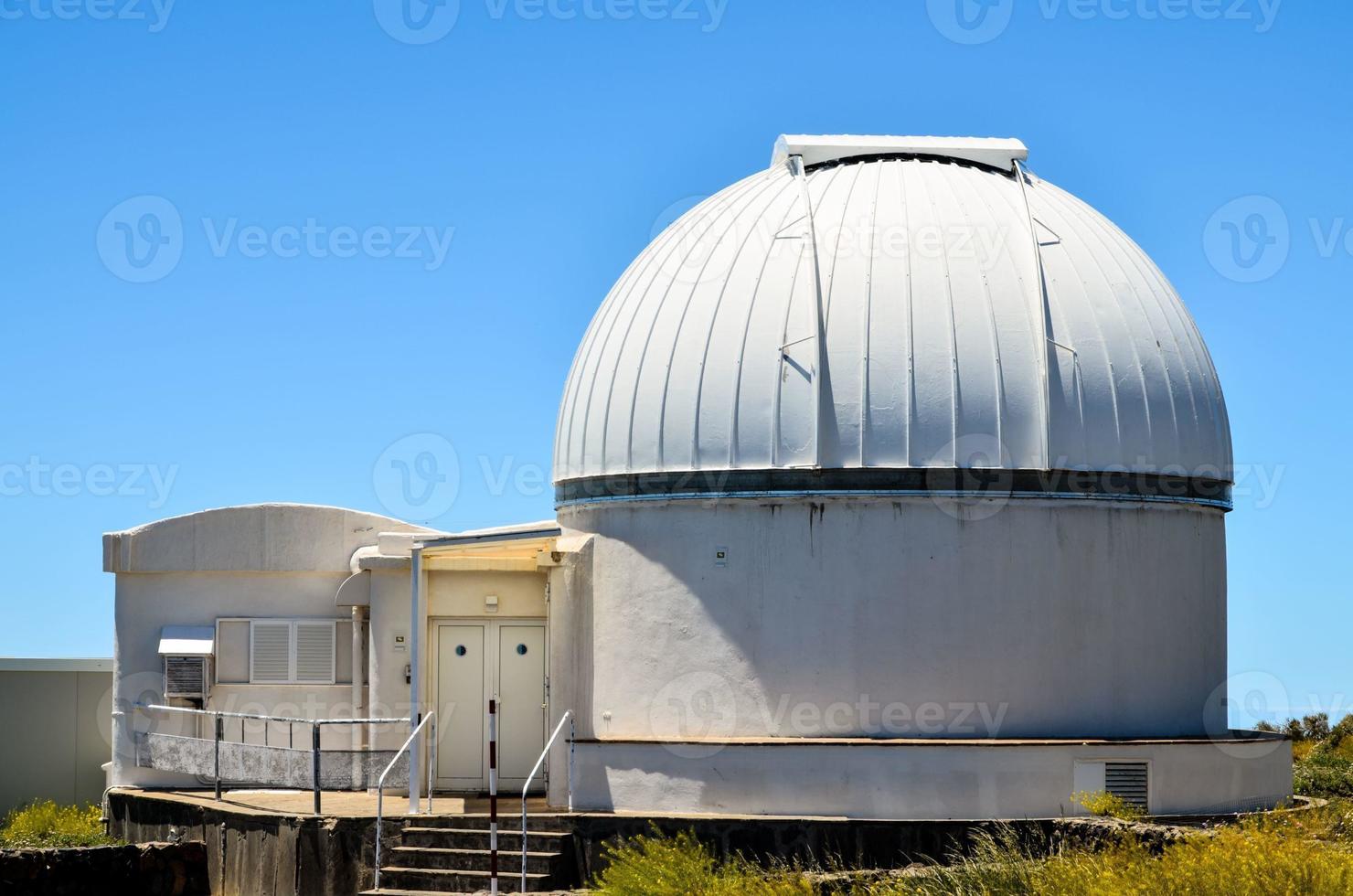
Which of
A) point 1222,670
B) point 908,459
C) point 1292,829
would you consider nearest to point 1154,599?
point 1222,670

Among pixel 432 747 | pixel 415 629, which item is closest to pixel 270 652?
pixel 432 747

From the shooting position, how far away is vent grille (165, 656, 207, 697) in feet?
68.1

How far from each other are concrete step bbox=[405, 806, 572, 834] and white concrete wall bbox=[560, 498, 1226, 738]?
1838 millimetres

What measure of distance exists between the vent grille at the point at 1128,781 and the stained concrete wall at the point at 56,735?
13171 mm

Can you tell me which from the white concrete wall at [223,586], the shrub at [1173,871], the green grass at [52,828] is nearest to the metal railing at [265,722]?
the white concrete wall at [223,586]

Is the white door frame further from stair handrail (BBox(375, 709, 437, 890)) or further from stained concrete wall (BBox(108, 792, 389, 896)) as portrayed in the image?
stained concrete wall (BBox(108, 792, 389, 896))

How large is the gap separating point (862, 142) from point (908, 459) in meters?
4.42

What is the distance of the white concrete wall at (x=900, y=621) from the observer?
1742cm

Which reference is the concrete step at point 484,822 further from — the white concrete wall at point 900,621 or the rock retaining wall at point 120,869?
the rock retaining wall at point 120,869

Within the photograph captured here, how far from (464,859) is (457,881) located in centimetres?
32

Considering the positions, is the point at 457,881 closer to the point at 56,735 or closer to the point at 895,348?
the point at 895,348

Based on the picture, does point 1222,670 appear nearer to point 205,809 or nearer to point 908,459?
point 908,459

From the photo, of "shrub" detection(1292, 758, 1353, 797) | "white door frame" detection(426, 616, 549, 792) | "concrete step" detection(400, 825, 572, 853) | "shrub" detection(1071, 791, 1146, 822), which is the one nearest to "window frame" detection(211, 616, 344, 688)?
"white door frame" detection(426, 616, 549, 792)

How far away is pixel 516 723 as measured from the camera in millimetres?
19750
